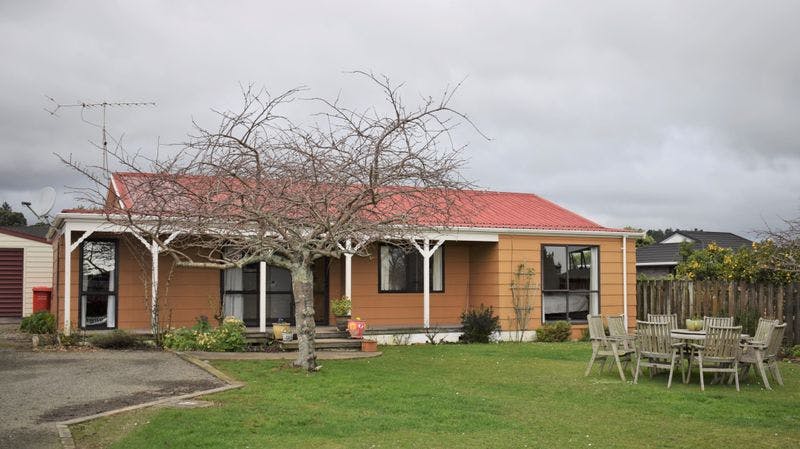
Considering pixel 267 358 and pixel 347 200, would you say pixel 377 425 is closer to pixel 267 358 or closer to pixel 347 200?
pixel 347 200

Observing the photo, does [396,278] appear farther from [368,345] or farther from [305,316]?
[305,316]

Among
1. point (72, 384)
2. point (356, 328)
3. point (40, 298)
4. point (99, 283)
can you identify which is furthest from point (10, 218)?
point (72, 384)

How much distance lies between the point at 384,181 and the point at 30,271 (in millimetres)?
17831

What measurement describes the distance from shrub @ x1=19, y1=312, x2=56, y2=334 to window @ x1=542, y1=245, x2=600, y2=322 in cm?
1139

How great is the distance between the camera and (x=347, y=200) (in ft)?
38.6

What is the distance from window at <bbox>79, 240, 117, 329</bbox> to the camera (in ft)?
54.6

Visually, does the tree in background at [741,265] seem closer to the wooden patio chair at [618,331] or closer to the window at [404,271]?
the wooden patio chair at [618,331]

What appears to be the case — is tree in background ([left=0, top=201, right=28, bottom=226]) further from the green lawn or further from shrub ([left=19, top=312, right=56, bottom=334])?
the green lawn

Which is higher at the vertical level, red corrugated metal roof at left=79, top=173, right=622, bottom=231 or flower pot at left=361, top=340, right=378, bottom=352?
red corrugated metal roof at left=79, top=173, right=622, bottom=231

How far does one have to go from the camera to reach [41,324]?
17.7 metres

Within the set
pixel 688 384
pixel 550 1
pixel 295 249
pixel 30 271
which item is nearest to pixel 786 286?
pixel 688 384

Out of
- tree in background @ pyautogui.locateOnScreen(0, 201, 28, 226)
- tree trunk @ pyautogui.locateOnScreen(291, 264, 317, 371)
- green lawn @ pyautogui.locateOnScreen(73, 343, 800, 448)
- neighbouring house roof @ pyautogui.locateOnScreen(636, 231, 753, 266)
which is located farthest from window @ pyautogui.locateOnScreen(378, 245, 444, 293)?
tree in background @ pyautogui.locateOnScreen(0, 201, 28, 226)

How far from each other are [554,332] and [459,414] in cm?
1070

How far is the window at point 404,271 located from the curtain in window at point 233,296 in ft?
11.1
